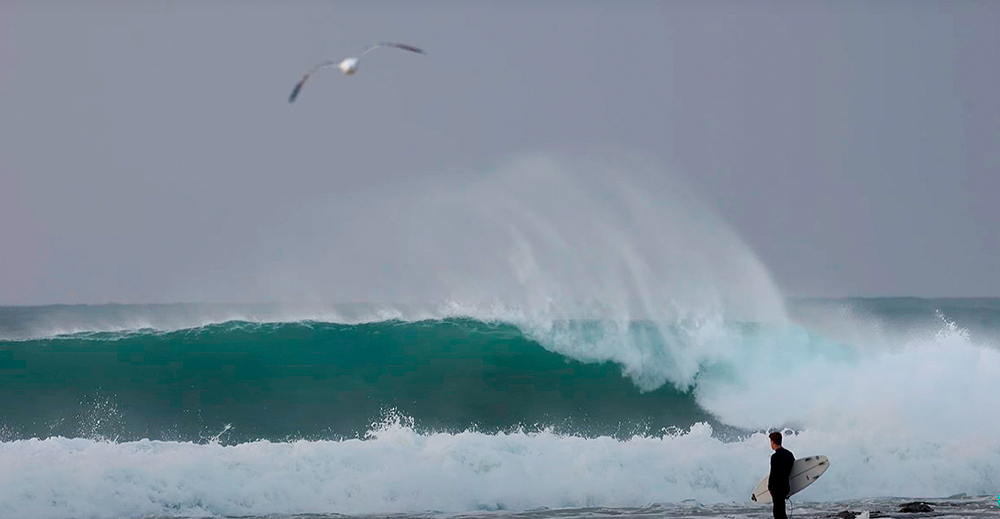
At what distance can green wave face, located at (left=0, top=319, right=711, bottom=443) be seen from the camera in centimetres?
2309

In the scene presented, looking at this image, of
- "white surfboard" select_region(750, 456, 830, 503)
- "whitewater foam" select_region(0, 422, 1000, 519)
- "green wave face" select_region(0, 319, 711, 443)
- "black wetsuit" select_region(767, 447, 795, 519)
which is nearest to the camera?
"black wetsuit" select_region(767, 447, 795, 519)

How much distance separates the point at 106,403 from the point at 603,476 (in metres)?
11.1

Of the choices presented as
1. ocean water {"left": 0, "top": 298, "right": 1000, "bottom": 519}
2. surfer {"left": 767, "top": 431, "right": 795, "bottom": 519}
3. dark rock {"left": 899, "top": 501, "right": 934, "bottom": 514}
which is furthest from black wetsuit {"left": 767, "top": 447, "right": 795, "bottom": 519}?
dark rock {"left": 899, "top": 501, "right": 934, "bottom": 514}

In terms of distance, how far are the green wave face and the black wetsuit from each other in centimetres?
908

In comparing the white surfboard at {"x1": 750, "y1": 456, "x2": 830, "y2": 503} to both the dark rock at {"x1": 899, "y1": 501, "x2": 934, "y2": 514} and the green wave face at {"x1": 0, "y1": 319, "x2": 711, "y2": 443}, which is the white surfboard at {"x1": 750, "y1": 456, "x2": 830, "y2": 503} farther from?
the green wave face at {"x1": 0, "y1": 319, "x2": 711, "y2": 443}

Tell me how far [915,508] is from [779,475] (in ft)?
10.9

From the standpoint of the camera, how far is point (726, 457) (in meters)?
18.5

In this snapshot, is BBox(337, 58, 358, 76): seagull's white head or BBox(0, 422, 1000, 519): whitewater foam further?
BBox(0, 422, 1000, 519): whitewater foam

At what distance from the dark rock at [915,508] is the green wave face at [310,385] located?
276 inches

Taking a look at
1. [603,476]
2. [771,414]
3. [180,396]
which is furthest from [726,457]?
[180,396]

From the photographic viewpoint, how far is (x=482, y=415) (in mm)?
23672

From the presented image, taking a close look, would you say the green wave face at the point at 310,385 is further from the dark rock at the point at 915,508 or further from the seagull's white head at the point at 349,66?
the seagull's white head at the point at 349,66

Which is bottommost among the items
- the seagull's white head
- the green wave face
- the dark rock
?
the dark rock

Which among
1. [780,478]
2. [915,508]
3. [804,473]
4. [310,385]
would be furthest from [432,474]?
[310,385]
